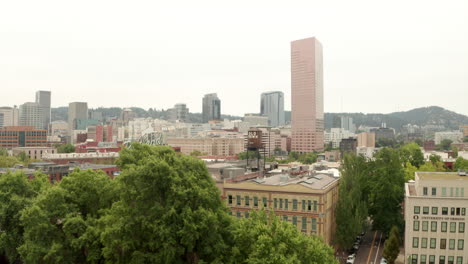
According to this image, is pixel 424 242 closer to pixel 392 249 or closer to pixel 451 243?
pixel 451 243

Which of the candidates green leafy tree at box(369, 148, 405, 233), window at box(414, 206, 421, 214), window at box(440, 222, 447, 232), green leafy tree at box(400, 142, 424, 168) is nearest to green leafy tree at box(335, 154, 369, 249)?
green leafy tree at box(369, 148, 405, 233)

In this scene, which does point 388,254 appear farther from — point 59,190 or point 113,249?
point 59,190

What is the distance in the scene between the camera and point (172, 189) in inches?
1319

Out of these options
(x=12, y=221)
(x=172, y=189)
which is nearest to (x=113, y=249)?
(x=172, y=189)

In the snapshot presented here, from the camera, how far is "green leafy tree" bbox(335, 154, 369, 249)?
57.3m

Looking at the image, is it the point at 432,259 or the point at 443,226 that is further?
the point at 432,259

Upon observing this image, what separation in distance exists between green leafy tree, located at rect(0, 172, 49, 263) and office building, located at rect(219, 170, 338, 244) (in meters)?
24.6

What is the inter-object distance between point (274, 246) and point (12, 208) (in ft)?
107

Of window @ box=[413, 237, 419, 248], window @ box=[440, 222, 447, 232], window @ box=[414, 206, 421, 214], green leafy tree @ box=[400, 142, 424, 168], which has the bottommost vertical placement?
window @ box=[413, 237, 419, 248]

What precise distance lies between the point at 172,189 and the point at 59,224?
1600 centimetres

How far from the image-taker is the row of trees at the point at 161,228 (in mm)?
32344

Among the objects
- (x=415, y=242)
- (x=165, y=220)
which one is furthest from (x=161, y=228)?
(x=415, y=242)

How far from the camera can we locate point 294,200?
5619 cm

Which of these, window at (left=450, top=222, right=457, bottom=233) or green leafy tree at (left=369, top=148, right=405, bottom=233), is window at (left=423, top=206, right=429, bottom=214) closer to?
window at (left=450, top=222, right=457, bottom=233)
